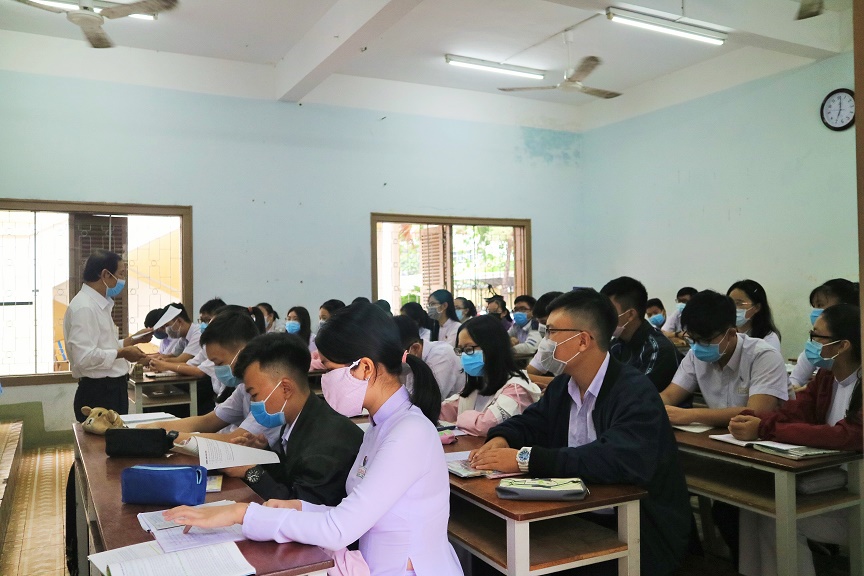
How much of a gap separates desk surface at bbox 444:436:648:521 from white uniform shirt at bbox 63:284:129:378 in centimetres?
285

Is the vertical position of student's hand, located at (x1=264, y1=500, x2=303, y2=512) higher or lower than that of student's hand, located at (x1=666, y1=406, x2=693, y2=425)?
higher

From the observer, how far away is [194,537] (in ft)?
4.93

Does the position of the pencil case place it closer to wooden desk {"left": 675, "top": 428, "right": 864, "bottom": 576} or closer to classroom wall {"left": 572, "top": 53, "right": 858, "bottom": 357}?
wooden desk {"left": 675, "top": 428, "right": 864, "bottom": 576}

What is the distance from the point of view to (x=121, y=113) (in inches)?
258

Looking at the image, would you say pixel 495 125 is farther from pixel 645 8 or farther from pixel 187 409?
pixel 187 409

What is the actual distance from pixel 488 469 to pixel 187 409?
360cm

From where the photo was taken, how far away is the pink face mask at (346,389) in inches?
64.1

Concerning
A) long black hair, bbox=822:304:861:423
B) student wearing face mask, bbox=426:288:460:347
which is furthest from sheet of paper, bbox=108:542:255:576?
student wearing face mask, bbox=426:288:460:347

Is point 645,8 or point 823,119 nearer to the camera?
point 645,8

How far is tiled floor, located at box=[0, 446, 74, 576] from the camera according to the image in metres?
3.31

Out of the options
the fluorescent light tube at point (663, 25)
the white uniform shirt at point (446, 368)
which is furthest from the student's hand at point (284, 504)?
the fluorescent light tube at point (663, 25)

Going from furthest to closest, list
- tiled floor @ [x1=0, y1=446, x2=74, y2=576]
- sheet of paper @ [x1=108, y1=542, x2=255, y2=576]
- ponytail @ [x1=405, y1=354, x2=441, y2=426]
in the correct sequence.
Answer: tiled floor @ [x1=0, y1=446, x2=74, y2=576] < ponytail @ [x1=405, y1=354, x2=441, y2=426] < sheet of paper @ [x1=108, y1=542, x2=255, y2=576]

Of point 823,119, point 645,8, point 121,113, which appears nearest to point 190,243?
point 121,113

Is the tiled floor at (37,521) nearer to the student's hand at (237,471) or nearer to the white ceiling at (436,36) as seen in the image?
the student's hand at (237,471)
